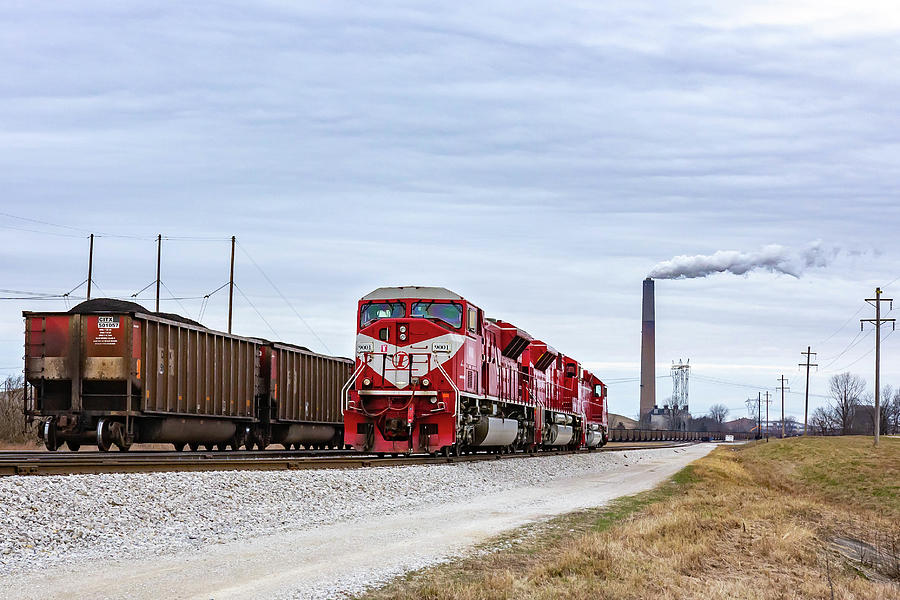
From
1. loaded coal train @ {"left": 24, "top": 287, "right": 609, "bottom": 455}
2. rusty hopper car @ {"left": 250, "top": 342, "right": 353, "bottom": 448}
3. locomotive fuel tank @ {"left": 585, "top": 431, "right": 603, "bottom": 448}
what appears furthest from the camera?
locomotive fuel tank @ {"left": 585, "top": 431, "right": 603, "bottom": 448}

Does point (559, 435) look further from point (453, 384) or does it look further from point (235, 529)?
point (235, 529)

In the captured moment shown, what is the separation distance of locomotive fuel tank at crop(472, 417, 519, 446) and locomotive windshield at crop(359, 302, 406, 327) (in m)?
3.95

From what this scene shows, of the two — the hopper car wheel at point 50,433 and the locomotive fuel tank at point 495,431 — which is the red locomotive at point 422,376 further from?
the hopper car wheel at point 50,433

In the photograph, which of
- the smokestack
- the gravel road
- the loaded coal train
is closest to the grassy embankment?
the gravel road

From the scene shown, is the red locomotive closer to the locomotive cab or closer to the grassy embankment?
the locomotive cab

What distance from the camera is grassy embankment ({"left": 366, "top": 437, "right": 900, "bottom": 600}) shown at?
896 cm

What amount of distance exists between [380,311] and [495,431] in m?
5.30

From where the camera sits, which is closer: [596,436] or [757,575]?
[757,575]

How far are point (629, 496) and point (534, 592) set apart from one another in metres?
11.7

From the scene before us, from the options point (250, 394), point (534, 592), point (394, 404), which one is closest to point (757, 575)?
point (534, 592)

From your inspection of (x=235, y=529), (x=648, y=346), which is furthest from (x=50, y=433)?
(x=648, y=346)

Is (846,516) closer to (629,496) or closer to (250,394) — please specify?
(629,496)

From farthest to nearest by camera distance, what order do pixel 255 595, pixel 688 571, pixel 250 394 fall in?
1. pixel 250 394
2. pixel 688 571
3. pixel 255 595

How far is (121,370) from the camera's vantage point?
24016mm
